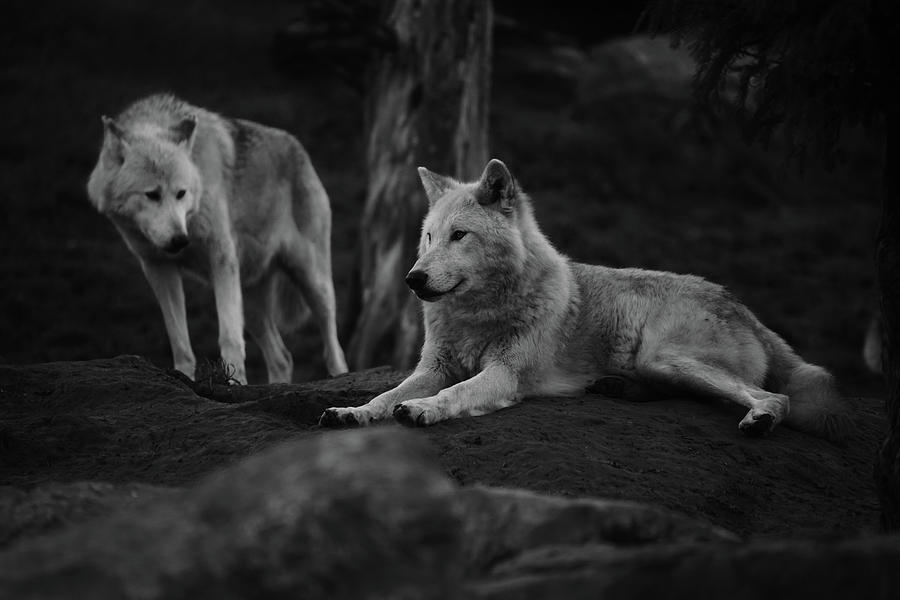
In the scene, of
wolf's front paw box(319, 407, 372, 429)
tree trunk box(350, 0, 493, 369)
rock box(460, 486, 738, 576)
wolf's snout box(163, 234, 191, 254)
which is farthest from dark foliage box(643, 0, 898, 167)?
tree trunk box(350, 0, 493, 369)

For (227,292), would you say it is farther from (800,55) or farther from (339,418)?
(800,55)

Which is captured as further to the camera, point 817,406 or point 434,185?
point 434,185

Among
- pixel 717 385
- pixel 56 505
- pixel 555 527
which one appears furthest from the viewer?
pixel 717 385

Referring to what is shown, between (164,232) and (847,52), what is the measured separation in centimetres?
497

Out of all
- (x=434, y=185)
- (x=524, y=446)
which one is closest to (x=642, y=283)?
(x=434, y=185)

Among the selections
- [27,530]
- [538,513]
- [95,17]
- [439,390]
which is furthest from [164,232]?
[95,17]

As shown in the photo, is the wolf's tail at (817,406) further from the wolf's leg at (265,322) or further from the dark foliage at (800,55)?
the wolf's leg at (265,322)

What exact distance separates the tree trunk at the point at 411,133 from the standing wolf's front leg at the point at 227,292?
2.88 metres

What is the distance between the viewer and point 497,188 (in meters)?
5.75

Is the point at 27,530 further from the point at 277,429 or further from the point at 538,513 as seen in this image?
the point at 277,429

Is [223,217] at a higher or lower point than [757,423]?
higher

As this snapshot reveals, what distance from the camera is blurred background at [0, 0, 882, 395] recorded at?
1150 cm

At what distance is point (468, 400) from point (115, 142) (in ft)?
13.1

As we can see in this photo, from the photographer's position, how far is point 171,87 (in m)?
15.2
